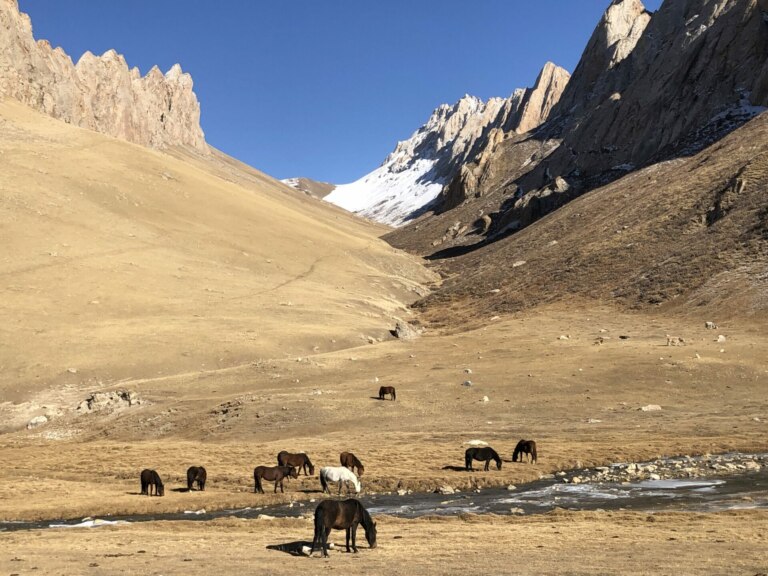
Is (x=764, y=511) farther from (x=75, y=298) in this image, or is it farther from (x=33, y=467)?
(x=75, y=298)

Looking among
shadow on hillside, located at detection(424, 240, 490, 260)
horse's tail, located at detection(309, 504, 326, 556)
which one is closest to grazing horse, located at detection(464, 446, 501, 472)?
horse's tail, located at detection(309, 504, 326, 556)

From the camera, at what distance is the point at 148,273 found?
7606cm

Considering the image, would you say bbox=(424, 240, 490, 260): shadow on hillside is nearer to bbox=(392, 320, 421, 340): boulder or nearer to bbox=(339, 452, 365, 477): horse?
bbox=(392, 320, 421, 340): boulder

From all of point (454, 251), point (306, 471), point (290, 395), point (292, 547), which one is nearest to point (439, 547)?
point (292, 547)

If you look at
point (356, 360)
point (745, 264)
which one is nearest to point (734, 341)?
point (745, 264)

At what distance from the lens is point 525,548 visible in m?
16.5

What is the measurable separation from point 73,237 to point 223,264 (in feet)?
55.9

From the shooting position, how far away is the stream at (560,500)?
22.7 m

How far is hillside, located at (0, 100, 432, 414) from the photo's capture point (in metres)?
57.2

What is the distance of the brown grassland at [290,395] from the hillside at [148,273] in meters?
0.33

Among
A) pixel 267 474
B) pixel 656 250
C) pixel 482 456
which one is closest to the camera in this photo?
pixel 267 474

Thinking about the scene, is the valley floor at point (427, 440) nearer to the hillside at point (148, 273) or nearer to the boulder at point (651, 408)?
the boulder at point (651, 408)

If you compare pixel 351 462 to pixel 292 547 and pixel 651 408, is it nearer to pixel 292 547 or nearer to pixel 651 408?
pixel 292 547

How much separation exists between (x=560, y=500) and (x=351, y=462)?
8.18 metres
